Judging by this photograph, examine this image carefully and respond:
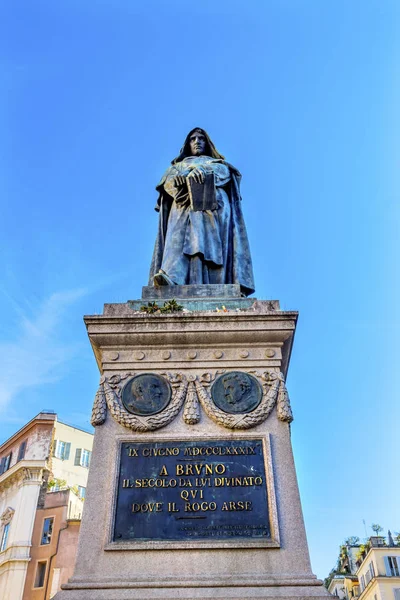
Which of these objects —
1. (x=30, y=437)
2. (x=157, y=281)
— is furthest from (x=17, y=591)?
(x=157, y=281)

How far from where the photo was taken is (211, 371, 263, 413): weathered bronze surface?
7.23m

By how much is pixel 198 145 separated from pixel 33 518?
129 ft

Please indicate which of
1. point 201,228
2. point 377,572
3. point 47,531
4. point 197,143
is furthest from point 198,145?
point 377,572

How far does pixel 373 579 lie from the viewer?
54719 mm

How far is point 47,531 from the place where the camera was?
4300 cm

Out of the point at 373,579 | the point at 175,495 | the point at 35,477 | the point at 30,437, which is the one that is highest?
the point at 30,437

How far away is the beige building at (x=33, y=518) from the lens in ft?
134

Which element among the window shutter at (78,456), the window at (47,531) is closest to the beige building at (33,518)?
the window at (47,531)

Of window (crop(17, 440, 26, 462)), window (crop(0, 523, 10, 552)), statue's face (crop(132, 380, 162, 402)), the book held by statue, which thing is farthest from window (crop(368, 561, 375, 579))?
statue's face (crop(132, 380, 162, 402))

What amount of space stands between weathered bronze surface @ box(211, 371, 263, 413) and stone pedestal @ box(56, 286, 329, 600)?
2cm

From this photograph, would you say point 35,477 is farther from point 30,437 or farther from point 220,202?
point 220,202

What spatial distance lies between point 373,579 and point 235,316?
2226 inches

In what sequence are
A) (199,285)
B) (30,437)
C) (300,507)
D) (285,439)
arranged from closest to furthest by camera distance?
1. (300,507)
2. (285,439)
3. (199,285)
4. (30,437)

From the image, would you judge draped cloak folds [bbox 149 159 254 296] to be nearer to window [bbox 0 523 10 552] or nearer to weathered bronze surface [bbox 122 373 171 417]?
weathered bronze surface [bbox 122 373 171 417]
